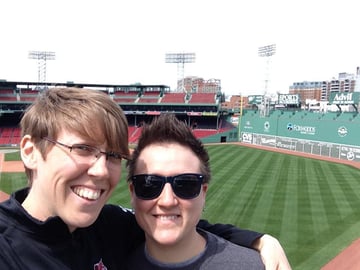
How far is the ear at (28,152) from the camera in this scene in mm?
1879

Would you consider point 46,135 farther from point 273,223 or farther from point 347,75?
point 347,75

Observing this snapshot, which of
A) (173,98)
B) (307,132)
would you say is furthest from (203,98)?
(307,132)

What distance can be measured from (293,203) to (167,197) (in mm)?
15410

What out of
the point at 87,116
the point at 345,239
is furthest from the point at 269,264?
the point at 345,239

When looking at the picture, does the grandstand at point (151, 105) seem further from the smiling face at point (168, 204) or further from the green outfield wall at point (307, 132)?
the smiling face at point (168, 204)

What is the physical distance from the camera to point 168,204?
209 cm

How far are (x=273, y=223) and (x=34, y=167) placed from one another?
1264cm

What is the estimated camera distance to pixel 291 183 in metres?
20.4

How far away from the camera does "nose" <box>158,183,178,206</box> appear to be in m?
2.10

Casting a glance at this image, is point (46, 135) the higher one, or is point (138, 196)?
point (46, 135)

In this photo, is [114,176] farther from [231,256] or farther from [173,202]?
[231,256]

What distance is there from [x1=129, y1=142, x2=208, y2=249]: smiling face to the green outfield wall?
32.5m

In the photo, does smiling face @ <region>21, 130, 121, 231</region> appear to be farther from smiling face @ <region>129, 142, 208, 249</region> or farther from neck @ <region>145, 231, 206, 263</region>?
neck @ <region>145, 231, 206, 263</region>

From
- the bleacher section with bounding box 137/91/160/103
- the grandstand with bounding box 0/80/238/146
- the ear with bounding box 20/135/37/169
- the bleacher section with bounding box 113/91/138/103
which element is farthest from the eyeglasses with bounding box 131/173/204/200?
the bleacher section with bounding box 113/91/138/103
